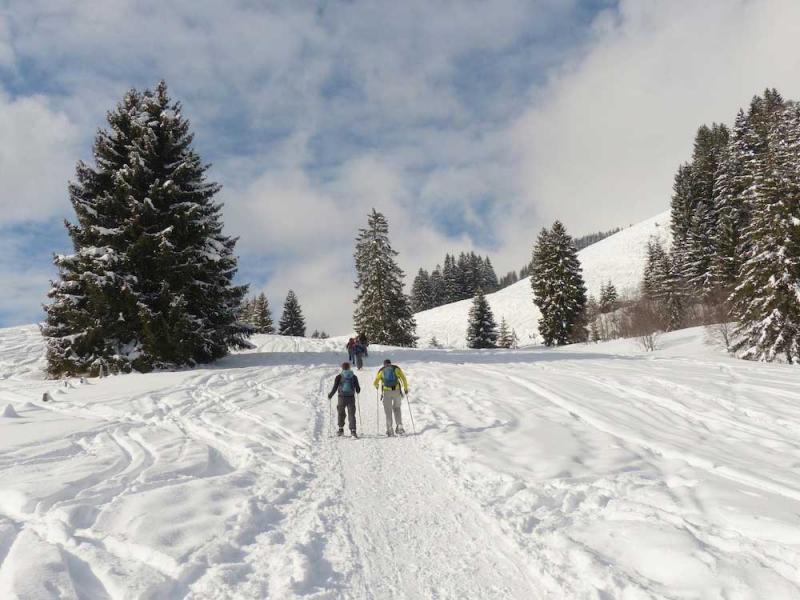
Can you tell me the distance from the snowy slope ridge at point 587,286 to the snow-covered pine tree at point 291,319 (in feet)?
64.2

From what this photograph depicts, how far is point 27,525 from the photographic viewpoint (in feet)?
16.1

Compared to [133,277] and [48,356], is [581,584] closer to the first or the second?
[133,277]

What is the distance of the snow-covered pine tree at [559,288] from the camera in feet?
142

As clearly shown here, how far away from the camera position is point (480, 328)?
176 ft

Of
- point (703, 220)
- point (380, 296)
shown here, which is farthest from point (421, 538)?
point (703, 220)

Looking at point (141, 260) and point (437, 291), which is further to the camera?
point (437, 291)

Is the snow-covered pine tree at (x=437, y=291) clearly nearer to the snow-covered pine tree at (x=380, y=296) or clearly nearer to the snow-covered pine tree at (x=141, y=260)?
the snow-covered pine tree at (x=380, y=296)

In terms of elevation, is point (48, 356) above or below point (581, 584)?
above

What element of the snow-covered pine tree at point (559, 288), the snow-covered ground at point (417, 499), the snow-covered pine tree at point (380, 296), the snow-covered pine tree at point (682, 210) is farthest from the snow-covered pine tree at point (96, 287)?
the snow-covered pine tree at point (682, 210)

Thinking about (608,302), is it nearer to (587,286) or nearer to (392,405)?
(587,286)

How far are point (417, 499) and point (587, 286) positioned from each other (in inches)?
3585

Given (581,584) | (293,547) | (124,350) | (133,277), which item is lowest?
(581,584)

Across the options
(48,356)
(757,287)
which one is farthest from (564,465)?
(757,287)

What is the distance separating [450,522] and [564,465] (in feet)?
9.24
